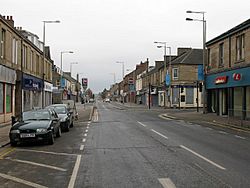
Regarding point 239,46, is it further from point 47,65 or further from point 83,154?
point 47,65

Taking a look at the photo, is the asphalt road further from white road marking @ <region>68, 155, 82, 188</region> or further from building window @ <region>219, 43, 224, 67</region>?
building window @ <region>219, 43, 224, 67</region>

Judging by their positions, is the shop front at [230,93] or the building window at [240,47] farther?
the building window at [240,47]

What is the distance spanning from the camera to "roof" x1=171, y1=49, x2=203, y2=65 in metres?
63.1

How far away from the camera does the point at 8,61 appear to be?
26.9m

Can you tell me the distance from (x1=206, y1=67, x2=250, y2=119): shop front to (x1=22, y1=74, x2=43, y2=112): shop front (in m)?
17.6

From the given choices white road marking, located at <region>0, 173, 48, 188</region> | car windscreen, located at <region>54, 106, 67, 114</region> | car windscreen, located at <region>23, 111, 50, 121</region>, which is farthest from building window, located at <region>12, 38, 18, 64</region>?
white road marking, located at <region>0, 173, 48, 188</region>

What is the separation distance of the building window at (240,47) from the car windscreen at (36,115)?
18.5 metres

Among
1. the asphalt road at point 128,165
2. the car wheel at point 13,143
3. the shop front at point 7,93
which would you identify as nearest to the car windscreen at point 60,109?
the shop front at point 7,93

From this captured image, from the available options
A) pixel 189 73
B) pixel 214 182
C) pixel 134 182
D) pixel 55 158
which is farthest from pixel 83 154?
pixel 189 73

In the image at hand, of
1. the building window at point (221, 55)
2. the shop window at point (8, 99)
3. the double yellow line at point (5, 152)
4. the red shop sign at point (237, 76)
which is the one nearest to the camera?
the double yellow line at point (5, 152)

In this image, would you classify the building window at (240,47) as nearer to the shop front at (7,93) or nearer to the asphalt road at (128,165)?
the asphalt road at (128,165)

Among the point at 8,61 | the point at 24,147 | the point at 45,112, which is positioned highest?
the point at 8,61

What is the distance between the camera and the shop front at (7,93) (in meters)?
25.2

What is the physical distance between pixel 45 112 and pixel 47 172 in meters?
8.07
